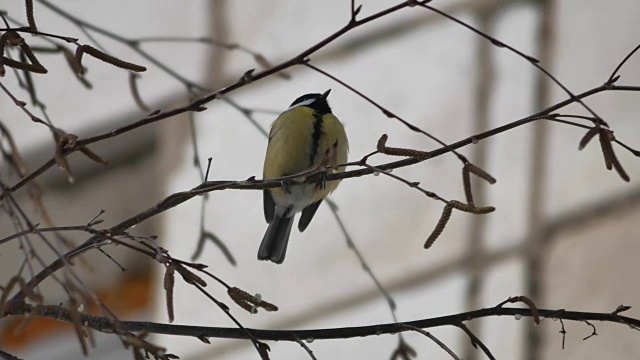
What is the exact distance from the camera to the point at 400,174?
2.07m

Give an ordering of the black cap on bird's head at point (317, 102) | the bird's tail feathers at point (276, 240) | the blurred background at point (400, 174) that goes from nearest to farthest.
A: the bird's tail feathers at point (276, 240)
the black cap on bird's head at point (317, 102)
the blurred background at point (400, 174)

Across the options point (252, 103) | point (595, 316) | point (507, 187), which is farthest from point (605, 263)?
point (595, 316)

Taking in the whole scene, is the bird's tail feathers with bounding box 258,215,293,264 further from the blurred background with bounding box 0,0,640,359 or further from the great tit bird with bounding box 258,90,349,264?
the blurred background with bounding box 0,0,640,359

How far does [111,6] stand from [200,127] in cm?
49

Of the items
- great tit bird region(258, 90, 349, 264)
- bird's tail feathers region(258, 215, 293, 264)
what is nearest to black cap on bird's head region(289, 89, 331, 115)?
great tit bird region(258, 90, 349, 264)

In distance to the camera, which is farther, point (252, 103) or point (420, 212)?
point (252, 103)

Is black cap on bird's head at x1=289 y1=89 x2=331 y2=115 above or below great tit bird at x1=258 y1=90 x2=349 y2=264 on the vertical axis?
above

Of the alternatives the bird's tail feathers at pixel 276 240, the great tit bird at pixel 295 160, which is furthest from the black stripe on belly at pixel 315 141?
the bird's tail feathers at pixel 276 240

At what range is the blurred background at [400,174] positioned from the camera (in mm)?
1875

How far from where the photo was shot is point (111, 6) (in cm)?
273

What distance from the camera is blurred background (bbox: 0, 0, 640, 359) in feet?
6.15

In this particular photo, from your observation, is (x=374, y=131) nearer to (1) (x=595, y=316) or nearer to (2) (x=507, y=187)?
(2) (x=507, y=187)

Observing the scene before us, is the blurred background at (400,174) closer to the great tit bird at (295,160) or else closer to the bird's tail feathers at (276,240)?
the great tit bird at (295,160)

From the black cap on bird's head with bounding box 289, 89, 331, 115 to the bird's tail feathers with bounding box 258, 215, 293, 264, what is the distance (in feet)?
0.53
